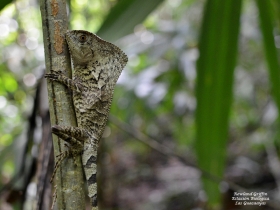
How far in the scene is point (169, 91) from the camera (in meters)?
3.27

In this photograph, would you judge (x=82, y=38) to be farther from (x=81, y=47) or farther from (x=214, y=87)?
(x=214, y=87)

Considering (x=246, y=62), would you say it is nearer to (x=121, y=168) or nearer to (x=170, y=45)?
(x=170, y=45)

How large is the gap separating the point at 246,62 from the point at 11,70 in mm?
3507

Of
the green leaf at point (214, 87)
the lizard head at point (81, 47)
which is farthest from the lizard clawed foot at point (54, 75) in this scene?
the green leaf at point (214, 87)

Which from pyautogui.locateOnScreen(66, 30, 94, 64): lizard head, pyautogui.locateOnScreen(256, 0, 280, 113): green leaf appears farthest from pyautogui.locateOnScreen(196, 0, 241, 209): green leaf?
pyautogui.locateOnScreen(66, 30, 94, 64): lizard head

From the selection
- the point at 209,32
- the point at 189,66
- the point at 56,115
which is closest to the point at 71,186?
the point at 56,115

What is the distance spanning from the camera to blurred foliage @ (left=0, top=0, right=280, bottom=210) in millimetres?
1882

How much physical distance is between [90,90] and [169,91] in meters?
1.56

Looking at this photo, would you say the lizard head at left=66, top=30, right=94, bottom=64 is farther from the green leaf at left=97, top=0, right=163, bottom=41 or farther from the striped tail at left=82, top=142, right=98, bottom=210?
the striped tail at left=82, top=142, right=98, bottom=210

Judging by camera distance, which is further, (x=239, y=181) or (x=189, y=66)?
(x=239, y=181)

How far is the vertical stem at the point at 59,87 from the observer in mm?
1176

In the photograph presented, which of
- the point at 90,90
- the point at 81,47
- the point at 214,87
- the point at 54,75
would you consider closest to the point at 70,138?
the point at 54,75

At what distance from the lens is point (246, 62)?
478cm

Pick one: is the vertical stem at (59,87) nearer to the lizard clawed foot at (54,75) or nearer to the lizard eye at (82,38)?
the lizard clawed foot at (54,75)
